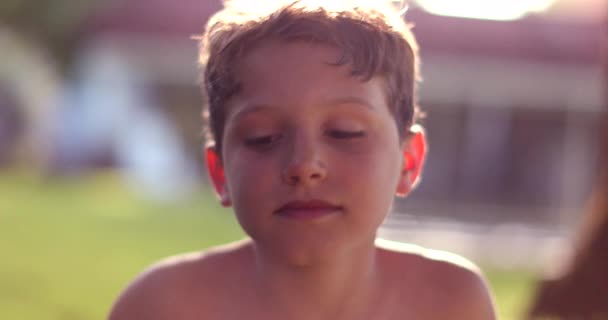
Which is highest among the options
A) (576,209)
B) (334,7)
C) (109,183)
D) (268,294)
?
(334,7)

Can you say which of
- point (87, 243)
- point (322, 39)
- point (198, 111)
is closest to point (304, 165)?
point (322, 39)

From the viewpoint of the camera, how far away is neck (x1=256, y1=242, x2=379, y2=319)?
2.58 m

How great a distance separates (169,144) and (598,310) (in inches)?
655

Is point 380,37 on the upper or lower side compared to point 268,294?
upper

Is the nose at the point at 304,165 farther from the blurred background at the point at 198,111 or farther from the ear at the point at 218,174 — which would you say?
the blurred background at the point at 198,111

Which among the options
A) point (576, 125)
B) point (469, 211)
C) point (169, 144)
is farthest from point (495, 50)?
point (169, 144)

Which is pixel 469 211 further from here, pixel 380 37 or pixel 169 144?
pixel 380 37

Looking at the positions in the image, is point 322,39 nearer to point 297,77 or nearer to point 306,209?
point 297,77

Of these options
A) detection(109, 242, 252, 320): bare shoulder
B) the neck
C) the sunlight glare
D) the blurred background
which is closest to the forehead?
the neck

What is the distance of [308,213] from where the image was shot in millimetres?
2293

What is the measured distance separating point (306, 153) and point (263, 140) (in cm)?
16

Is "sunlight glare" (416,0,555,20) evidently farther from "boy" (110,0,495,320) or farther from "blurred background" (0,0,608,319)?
"boy" (110,0,495,320)

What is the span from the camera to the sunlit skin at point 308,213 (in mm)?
2320

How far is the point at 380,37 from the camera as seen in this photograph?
2.57 m
